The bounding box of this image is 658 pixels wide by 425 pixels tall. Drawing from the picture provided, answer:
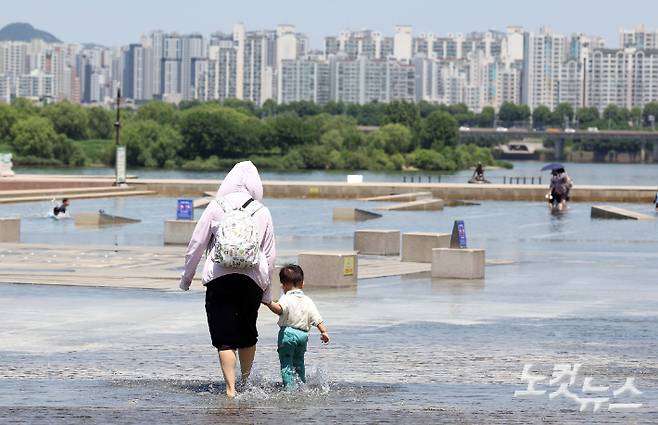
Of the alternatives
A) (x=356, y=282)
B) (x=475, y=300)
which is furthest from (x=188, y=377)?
(x=356, y=282)

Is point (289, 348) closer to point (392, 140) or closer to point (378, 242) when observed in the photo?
point (378, 242)

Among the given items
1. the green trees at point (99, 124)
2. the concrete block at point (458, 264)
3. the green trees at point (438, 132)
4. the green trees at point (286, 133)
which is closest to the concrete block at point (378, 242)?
the concrete block at point (458, 264)

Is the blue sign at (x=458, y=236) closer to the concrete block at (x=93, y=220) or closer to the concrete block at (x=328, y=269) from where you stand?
the concrete block at (x=328, y=269)

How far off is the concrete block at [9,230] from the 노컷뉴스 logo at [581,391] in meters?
20.5

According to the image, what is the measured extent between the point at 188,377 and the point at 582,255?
18.4 m

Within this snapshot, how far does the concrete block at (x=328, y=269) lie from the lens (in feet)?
70.5

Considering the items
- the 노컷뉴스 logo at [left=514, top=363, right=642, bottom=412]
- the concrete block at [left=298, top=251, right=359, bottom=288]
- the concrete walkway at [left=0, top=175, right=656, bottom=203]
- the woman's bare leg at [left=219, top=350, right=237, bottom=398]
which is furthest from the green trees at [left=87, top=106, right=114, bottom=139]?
the woman's bare leg at [left=219, top=350, right=237, bottom=398]

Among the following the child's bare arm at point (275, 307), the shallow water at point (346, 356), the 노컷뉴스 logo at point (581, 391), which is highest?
the child's bare arm at point (275, 307)

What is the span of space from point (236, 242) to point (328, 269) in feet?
33.1

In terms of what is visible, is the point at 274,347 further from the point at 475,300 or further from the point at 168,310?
the point at 475,300

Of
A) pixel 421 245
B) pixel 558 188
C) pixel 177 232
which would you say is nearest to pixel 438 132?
pixel 558 188

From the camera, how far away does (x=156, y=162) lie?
502ft

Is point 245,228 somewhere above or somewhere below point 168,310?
above

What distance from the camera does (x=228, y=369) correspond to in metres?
11.5
